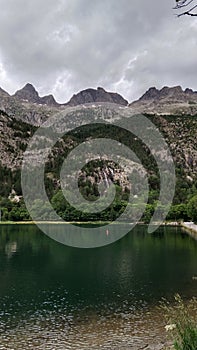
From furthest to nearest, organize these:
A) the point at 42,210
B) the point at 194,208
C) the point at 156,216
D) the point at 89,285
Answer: the point at 42,210
the point at 156,216
the point at 194,208
the point at 89,285

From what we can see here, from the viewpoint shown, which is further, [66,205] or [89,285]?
[66,205]

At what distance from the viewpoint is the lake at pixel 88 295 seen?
29.2m

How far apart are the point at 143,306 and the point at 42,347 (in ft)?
44.1

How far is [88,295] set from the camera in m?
43.2

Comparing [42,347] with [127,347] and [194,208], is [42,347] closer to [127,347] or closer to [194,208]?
[127,347]

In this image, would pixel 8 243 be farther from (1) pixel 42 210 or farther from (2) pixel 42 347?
(1) pixel 42 210

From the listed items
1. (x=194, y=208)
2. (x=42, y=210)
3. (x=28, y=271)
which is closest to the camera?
(x=28, y=271)

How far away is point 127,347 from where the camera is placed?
2680cm

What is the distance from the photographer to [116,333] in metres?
30.1

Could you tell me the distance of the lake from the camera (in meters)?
29.2

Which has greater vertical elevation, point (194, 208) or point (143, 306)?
point (194, 208)

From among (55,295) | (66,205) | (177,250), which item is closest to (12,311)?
(55,295)

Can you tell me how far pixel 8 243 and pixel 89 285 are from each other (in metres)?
49.3

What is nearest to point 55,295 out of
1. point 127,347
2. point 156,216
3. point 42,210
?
point 127,347
